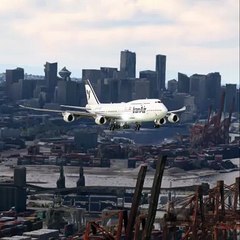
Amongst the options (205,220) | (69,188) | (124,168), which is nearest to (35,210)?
(69,188)

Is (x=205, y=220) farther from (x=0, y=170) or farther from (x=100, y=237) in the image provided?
(x=0, y=170)

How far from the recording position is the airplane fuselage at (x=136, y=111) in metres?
54.8

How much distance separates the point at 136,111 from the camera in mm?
56094

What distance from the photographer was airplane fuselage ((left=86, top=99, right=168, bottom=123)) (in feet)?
180

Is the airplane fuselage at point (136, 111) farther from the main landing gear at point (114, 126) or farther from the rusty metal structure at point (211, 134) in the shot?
the rusty metal structure at point (211, 134)

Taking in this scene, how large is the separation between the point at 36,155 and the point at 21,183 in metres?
56.3

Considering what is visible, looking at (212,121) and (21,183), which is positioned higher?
(212,121)

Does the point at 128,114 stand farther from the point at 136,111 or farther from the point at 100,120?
the point at 100,120

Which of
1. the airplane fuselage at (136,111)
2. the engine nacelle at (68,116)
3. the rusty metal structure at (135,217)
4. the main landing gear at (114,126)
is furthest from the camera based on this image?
the airplane fuselage at (136,111)

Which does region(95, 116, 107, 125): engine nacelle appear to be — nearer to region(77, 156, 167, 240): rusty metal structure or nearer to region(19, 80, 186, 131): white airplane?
region(19, 80, 186, 131): white airplane

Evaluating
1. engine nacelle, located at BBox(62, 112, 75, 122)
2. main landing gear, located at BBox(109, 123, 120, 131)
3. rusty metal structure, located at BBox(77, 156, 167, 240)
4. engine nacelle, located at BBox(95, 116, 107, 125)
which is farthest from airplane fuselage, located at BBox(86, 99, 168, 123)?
rusty metal structure, located at BBox(77, 156, 167, 240)

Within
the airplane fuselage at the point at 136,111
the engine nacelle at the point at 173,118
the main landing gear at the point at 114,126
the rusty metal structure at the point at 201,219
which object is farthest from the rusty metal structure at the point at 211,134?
the engine nacelle at the point at 173,118

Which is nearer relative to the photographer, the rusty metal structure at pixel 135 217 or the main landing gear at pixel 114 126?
the rusty metal structure at pixel 135 217

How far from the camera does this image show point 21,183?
370 feet
